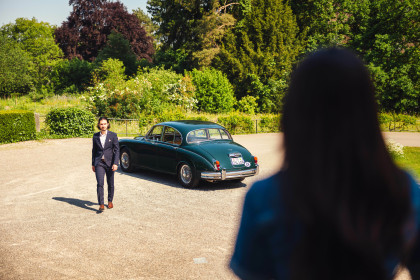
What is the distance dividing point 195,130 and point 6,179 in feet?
18.8

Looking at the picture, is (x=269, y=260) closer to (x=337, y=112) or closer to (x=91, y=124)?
(x=337, y=112)

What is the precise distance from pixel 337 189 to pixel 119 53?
1892 inches

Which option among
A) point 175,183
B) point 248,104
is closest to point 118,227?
point 175,183

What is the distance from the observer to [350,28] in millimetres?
41000

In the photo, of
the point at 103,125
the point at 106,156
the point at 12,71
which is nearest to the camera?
the point at 106,156

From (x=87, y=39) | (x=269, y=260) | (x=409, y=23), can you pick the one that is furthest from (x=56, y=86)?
(x=269, y=260)

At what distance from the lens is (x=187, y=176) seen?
10.3 meters

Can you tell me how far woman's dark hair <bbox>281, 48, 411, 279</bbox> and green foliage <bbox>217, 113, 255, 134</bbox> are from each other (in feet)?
78.8

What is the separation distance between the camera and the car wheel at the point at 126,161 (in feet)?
40.0

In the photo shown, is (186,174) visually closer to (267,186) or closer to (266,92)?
(267,186)

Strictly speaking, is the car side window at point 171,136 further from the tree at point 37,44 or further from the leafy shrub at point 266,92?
the tree at point 37,44

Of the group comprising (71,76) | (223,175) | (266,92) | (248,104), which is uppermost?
(71,76)

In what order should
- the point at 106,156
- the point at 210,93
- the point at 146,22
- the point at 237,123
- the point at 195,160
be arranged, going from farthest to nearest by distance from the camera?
the point at 146,22 < the point at 210,93 < the point at 237,123 < the point at 195,160 < the point at 106,156

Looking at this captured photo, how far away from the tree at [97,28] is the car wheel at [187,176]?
145ft
